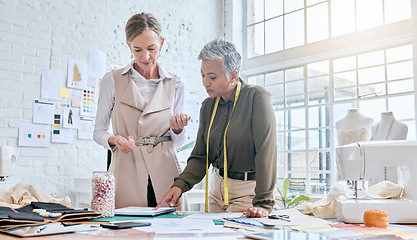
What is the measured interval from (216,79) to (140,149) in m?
0.49

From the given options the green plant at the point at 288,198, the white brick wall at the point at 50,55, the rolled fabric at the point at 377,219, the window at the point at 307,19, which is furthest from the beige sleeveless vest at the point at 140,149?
the window at the point at 307,19

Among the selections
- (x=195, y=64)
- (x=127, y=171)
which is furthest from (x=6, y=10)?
(x=127, y=171)

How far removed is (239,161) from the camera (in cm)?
180

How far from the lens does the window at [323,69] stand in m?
4.64

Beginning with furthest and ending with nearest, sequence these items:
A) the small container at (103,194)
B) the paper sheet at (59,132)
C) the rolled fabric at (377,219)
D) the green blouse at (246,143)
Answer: the paper sheet at (59,132) → the green blouse at (246,143) → the small container at (103,194) → the rolled fabric at (377,219)

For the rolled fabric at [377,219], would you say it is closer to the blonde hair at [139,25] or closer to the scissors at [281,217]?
the scissors at [281,217]

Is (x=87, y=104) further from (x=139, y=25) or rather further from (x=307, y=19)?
(x=307, y=19)

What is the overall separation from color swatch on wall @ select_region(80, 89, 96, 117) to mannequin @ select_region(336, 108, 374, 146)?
264cm

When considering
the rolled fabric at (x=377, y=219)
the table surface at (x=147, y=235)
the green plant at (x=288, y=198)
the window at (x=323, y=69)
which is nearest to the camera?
the table surface at (x=147, y=235)

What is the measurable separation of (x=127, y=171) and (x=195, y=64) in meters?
4.14

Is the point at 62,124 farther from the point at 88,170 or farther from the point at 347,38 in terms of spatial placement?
the point at 347,38

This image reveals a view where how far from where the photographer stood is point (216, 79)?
1841mm

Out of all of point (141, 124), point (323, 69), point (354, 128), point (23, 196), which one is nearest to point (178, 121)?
point (141, 124)

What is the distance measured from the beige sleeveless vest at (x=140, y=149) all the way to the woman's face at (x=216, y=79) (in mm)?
275
